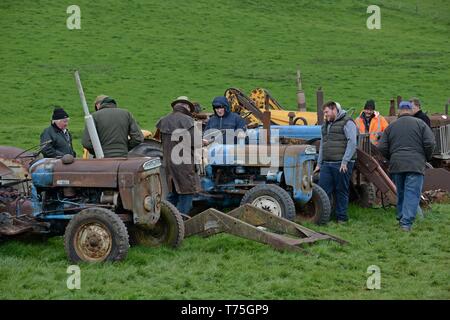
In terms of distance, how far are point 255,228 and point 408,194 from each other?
2446mm

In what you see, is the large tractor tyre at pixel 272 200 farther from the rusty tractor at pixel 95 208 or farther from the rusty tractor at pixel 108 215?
the rusty tractor at pixel 95 208

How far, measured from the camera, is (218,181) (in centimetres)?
1041

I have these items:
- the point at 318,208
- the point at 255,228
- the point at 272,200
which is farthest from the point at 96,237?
the point at 318,208

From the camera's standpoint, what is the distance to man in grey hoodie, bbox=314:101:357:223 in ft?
34.0

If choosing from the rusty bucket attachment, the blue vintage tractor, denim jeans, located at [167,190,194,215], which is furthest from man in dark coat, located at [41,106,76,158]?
the rusty bucket attachment

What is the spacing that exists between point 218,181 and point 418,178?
95.5 inches

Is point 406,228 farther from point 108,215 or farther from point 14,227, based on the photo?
point 14,227

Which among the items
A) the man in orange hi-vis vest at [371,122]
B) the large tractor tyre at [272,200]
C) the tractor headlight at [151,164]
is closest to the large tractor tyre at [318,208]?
the large tractor tyre at [272,200]

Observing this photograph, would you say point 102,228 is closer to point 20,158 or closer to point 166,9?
point 20,158

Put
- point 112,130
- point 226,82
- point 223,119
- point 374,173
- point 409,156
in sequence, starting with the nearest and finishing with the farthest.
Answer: point 112,130 < point 409,156 < point 374,173 < point 223,119 < point 226,82

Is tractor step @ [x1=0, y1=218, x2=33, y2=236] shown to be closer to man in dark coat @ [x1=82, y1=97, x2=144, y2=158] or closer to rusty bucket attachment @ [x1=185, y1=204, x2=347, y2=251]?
man in dark coat @ [x1=82, y1=97, x2=144, y2=158]

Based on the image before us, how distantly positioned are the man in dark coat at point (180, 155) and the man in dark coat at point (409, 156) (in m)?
2.34

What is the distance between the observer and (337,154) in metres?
10.4

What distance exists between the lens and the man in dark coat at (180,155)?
9727 mm
